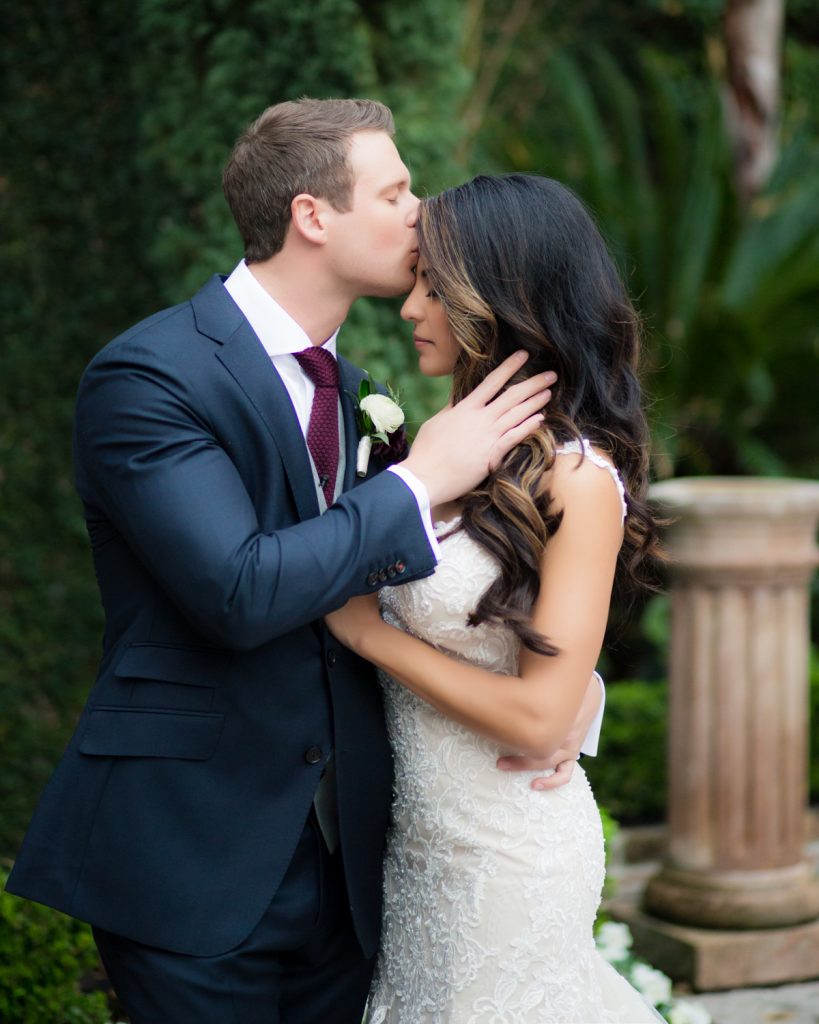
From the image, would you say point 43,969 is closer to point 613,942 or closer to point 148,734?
point 148,734

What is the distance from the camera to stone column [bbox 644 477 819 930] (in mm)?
4660

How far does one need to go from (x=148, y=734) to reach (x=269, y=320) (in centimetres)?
77

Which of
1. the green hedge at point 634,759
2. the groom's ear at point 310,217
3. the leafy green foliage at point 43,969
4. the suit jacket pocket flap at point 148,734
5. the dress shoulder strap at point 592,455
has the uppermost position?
the groom's ear at point 310,217

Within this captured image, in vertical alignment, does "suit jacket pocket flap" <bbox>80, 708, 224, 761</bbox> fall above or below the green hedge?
above

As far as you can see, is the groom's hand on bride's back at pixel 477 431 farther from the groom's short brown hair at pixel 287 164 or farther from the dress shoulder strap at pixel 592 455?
the groom's short brown hair at pixel 287 164

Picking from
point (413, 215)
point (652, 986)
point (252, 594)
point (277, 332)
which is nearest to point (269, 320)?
point (277, 332)

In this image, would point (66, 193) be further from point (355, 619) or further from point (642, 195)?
point (642, 195)

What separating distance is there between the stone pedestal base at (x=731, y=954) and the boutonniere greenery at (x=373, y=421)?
2.74 meters

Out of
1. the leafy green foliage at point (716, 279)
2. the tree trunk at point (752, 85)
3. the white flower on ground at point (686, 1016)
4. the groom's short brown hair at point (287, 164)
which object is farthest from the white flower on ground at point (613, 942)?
the tree trunk at point (752, 85)

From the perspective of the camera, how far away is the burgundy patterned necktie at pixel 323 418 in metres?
2.39

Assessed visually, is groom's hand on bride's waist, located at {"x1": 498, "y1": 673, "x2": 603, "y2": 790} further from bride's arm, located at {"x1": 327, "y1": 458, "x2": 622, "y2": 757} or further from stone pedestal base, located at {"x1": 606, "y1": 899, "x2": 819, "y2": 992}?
stone pedestal base, located at {"x1": 606, "y1": 899, "x2": 819, "y2": 992}

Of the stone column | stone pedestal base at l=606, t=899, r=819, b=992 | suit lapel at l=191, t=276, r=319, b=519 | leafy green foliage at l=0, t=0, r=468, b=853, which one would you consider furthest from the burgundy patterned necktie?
stone pedestal base at l=606, t=899, r=819, b=992

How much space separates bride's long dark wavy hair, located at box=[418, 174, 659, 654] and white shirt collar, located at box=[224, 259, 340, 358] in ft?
0.89

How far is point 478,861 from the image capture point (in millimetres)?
2355
